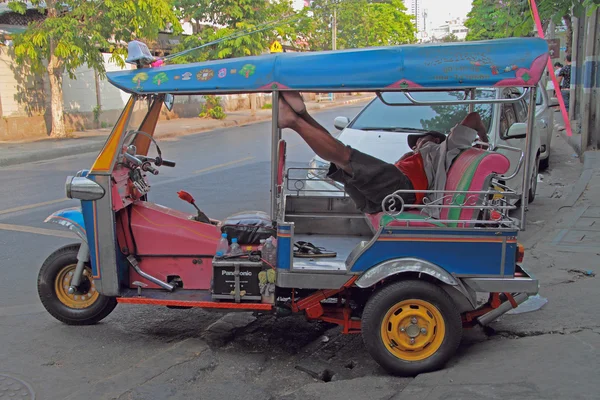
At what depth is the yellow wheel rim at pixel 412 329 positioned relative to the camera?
4.09 meters

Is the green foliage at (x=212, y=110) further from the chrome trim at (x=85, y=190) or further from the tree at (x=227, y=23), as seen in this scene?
the chrome trim at (x=85, y=190)

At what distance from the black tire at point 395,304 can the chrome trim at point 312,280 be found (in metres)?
0.24

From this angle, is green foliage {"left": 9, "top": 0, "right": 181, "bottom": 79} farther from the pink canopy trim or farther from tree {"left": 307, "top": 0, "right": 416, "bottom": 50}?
tree {"left": 307, "top": 0, "right": 416, "bottom": 50}

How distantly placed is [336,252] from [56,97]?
51.7 ft

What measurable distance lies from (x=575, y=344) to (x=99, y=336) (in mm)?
3469

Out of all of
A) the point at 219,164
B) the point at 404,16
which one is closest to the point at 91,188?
the point at 219,164

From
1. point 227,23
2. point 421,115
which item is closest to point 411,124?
point 421,115

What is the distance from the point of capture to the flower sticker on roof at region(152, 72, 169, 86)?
4242 millimetres

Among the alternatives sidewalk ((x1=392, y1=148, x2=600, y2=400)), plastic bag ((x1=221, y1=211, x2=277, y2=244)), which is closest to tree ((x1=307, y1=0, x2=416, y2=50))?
sidewalk ((x1=392, y1=148, x2=600, y2=400))

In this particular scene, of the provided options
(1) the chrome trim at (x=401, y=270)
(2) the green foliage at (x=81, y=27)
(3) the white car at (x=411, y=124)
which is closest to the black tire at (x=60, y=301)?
(1) the chrome trim at (x=401, y=270)

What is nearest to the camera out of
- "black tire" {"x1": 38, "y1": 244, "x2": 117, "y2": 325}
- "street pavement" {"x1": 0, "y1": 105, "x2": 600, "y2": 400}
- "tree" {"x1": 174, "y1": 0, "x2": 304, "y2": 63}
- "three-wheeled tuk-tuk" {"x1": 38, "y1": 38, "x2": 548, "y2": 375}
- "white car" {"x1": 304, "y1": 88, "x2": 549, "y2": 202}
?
"street pavement" {"x1": 0, "y1": 105, "x2": 600, "y2": 400}

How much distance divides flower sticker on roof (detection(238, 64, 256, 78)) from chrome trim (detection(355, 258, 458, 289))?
1.52m

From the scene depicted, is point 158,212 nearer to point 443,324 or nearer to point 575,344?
point 443,324

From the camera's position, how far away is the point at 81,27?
17062 mm
